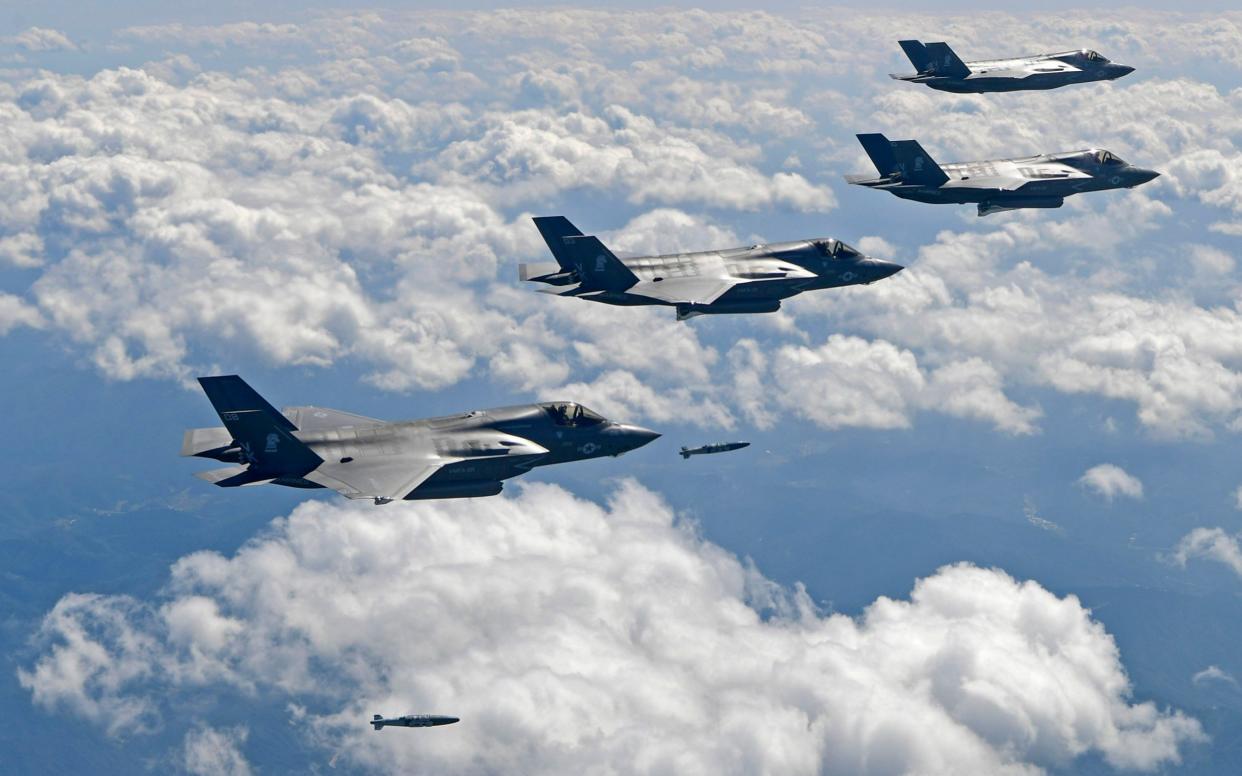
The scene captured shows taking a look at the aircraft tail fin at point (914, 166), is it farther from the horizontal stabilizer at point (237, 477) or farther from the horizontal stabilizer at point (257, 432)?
the horizontal stabilizer at point (237, 477)

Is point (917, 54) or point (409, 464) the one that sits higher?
point (917, 54)

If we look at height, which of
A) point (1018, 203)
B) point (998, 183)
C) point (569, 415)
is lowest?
point (569, 415)

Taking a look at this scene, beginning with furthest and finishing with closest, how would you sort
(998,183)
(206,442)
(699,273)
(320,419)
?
(998,183) < (699,273) < (320,419) < (206,442)

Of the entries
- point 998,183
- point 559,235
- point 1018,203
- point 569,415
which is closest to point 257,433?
point 569,415

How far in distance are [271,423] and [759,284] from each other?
39.3m

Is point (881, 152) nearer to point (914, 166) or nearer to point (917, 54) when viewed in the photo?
point (914, 166)

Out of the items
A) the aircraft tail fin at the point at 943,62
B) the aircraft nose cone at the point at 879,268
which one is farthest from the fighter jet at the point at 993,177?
the aircraft tail fin at the point at 943,62

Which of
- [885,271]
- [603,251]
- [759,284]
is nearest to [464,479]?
[603,251]

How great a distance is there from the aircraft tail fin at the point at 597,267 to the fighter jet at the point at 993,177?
2163 centimetres

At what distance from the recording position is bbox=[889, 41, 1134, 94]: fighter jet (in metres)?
91.6

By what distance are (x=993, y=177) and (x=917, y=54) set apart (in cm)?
1400

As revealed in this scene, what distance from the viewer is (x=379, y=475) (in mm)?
60344

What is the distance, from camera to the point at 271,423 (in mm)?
59844

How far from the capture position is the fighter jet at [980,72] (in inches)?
3607
